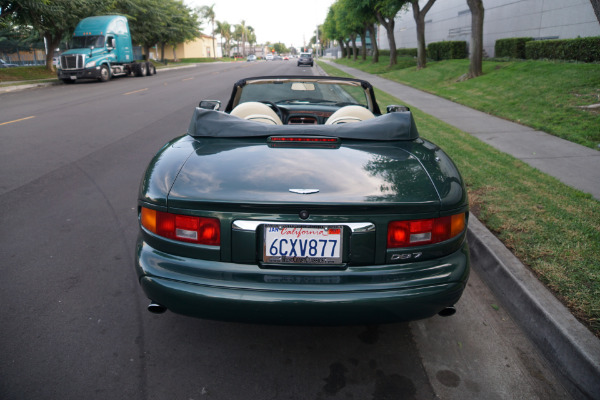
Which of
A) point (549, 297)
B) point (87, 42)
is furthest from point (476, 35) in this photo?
point (87, 42)

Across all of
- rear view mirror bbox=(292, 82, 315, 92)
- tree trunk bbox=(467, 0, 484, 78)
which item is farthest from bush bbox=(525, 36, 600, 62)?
rear view mirror bbox=(292, 82, 315, 92)

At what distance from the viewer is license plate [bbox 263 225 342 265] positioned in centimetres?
206

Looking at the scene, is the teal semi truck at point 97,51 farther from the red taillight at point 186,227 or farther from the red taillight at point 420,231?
the red taillight at point 420,231

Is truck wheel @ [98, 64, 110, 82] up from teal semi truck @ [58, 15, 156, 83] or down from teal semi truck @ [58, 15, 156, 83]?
down

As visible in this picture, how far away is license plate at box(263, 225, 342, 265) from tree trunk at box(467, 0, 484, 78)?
1742cm

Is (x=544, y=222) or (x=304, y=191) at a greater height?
(x=304, y=191)

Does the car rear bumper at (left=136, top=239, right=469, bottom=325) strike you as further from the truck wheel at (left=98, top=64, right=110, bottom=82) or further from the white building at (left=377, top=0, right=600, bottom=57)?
the truck wheel at (left=98, top=64, right=110, bottom=82)

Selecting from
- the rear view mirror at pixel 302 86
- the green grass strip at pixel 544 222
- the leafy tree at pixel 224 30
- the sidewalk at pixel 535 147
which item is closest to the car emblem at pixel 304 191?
the green grass strip at pixel 544 222

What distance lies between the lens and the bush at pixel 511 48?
19.8 m

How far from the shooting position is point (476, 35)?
17.0 meters

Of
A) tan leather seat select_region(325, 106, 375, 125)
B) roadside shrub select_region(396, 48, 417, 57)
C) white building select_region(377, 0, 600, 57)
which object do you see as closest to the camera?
tan leather seat select_region(325, 106, 375, 125)

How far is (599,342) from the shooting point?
2355 mm

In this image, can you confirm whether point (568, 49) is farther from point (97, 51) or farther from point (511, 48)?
point (97, 51)

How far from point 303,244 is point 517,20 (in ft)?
82.4
